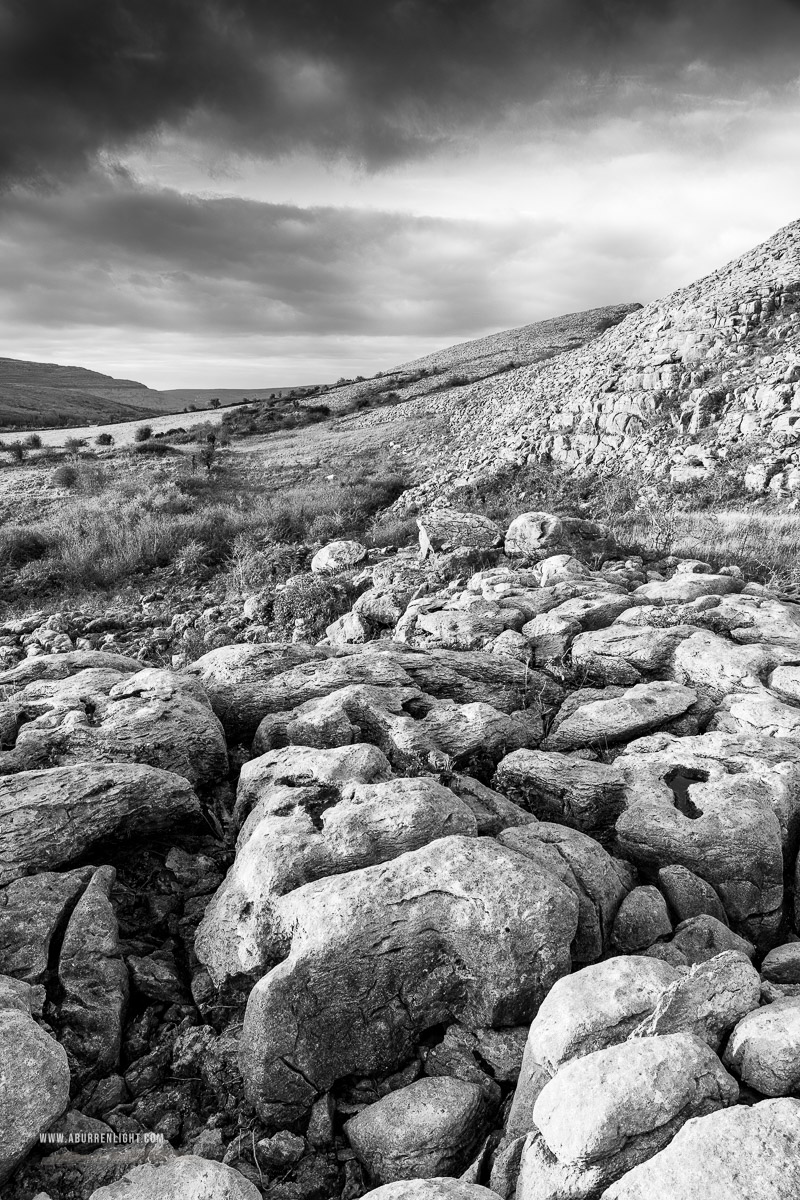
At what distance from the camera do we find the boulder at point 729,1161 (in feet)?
6.85

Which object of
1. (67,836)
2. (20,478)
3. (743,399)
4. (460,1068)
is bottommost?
(460,1068)

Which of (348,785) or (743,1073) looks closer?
(743,1073)

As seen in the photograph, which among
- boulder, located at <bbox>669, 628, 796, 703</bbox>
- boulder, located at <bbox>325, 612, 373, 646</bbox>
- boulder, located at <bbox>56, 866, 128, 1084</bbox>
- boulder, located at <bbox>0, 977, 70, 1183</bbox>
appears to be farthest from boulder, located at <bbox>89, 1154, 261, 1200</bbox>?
boulder, located at <bbox>325, 612, 373, 646</bbox>

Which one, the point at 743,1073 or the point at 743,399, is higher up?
the point at 743,399

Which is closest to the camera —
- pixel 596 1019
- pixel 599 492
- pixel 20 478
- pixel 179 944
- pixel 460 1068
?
pixel 596 1019

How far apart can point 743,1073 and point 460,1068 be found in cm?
147

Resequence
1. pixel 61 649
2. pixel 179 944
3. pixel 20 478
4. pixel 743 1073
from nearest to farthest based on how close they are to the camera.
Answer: pixel 743 1073
pixel 179 944
pixel 61 649
pixel 20 478

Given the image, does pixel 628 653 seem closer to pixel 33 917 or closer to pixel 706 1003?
pixel 706 1003

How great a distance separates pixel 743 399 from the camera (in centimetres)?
2253

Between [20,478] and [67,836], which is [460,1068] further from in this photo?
[20,478]

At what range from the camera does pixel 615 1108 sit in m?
2.49

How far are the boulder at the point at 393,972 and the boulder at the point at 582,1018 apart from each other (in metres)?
0.35

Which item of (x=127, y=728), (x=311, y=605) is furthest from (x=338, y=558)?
Answer: (x=127, y=728)

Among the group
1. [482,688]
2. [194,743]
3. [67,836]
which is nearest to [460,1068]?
[67,836]
